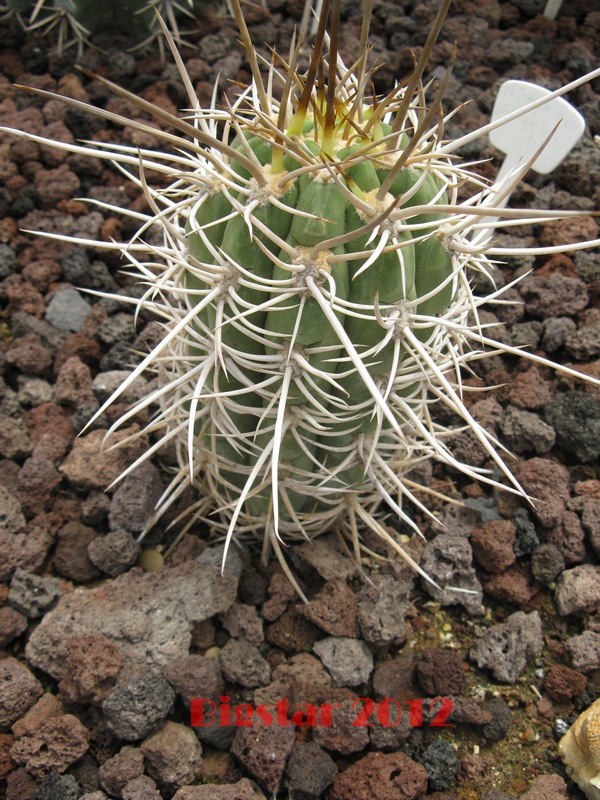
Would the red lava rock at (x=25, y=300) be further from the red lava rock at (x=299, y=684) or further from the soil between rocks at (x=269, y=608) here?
the red lava rock at (x=299, y=684)

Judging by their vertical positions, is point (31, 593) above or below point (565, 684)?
below

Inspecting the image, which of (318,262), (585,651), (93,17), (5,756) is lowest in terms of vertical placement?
(5,756)

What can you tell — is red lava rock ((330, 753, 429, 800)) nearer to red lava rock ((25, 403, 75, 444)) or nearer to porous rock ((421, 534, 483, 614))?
porous rock ((421, 534, 483, 614))

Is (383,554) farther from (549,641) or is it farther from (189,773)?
(189,773)

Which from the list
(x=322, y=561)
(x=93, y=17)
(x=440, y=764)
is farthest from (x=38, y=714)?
(x=93, y=17)

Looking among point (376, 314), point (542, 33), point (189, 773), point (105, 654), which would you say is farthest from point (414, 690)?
point (542, 33)

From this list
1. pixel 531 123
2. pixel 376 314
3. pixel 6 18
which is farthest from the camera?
pixel 6 18

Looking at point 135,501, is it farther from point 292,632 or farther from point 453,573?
point 453,573
